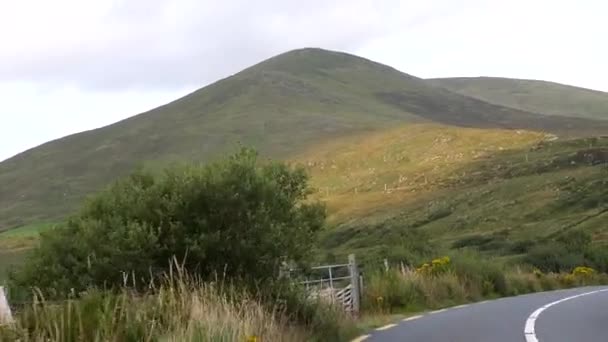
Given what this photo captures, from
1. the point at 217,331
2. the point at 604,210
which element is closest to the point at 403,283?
the point at 217,331

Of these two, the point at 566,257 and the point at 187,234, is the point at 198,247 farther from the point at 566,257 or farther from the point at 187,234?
the point at 566,257

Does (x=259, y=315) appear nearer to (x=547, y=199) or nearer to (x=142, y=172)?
(x=142, y=172)

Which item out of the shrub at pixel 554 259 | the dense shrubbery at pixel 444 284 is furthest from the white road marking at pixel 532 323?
the shrub at pixel 554 259

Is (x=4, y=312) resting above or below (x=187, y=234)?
below

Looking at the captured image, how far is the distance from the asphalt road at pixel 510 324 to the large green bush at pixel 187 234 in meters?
2.89

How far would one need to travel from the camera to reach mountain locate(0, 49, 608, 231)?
470 feet

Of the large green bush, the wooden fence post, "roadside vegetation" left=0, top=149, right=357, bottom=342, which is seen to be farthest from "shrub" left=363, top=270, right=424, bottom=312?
the wooden fence post

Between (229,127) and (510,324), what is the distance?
14177 centimetres

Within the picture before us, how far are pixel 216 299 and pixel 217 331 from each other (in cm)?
132

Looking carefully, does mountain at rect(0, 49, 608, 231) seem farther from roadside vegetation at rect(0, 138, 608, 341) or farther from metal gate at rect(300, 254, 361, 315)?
metal gate at rect(300, 254, 361, 315)

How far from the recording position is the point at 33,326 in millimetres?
9641

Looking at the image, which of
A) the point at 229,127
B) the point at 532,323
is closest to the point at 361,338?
the point at 532,323

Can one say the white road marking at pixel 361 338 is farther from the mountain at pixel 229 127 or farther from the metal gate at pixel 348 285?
the mountain at pixel 229 127

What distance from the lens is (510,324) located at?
1886 centimetres
